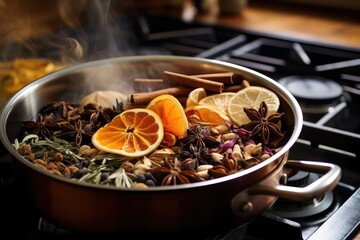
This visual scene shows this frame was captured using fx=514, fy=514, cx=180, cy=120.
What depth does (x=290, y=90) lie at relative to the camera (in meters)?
1.53

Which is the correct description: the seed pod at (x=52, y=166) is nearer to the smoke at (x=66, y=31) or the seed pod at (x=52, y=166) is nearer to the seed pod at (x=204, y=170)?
the seed pod at (x=204, y=170)

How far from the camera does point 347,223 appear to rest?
38.4 inches

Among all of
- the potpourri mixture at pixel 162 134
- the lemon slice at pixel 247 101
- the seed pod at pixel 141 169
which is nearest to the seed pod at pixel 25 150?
the potpourri mixture at pixel 162 134

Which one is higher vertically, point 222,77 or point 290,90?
point 222,77

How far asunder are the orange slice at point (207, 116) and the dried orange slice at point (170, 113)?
0.15 ft

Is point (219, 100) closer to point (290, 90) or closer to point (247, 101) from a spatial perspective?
point (247, 101)

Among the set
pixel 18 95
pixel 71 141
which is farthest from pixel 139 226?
pixel 18 95

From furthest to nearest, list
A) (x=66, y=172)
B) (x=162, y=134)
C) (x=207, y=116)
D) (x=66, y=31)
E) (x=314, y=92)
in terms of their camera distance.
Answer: (x=66, y=31), (x=314, y=92), (x=207, y=116), (x=162, y=134), (x=66, y=172)

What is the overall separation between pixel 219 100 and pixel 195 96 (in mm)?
59

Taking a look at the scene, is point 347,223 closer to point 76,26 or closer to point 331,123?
point 331,123

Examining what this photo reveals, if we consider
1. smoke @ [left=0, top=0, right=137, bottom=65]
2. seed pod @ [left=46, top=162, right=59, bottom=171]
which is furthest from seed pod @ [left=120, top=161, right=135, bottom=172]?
smoke @ [left=0, top=0, right=137, bottom=65]

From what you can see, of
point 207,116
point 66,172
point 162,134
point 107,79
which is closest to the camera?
point 66,172

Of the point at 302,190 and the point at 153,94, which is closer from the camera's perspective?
the point at 302,190

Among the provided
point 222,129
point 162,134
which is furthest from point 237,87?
point 162,134
